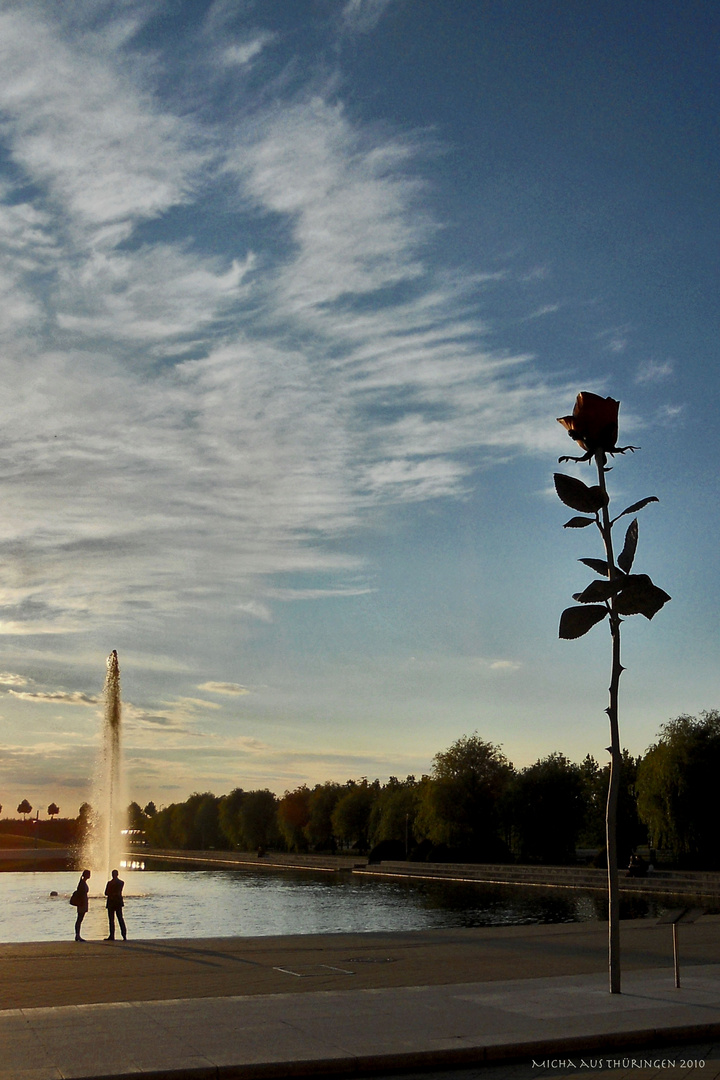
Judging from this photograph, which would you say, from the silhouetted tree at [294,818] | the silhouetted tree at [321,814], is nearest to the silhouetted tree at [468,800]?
the silhouetted tree at [321,814]

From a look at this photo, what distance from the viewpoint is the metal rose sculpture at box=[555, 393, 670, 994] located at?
1511cm

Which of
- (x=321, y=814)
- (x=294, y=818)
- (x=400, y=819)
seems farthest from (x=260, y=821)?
(x=400, y=819)

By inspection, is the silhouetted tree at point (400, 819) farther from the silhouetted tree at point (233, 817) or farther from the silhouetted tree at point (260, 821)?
the silhouetted tree at point (233, 817)

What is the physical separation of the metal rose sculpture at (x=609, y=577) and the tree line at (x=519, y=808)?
54.1 metres

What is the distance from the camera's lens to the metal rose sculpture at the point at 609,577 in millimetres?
15109

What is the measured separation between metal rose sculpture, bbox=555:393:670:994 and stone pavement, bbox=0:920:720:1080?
201cm

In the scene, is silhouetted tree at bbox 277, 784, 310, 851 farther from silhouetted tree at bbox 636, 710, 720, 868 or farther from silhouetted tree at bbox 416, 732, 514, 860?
silhouetted tree at bbox 636, 710, 720, 868

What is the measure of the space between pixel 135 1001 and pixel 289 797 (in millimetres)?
129921

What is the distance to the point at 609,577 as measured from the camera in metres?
15.8

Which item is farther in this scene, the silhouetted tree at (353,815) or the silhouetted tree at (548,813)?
the silhouetted tree at (353,815)

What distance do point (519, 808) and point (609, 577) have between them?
247 ft

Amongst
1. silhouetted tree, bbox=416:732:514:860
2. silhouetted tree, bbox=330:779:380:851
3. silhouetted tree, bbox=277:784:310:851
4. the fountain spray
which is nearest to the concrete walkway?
the fountain spray

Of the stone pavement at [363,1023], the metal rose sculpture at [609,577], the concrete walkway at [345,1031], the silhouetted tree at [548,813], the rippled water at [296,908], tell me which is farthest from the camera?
the silhouetted tree at [548,813]

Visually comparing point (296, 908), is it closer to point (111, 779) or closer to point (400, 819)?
point (111, 779)
